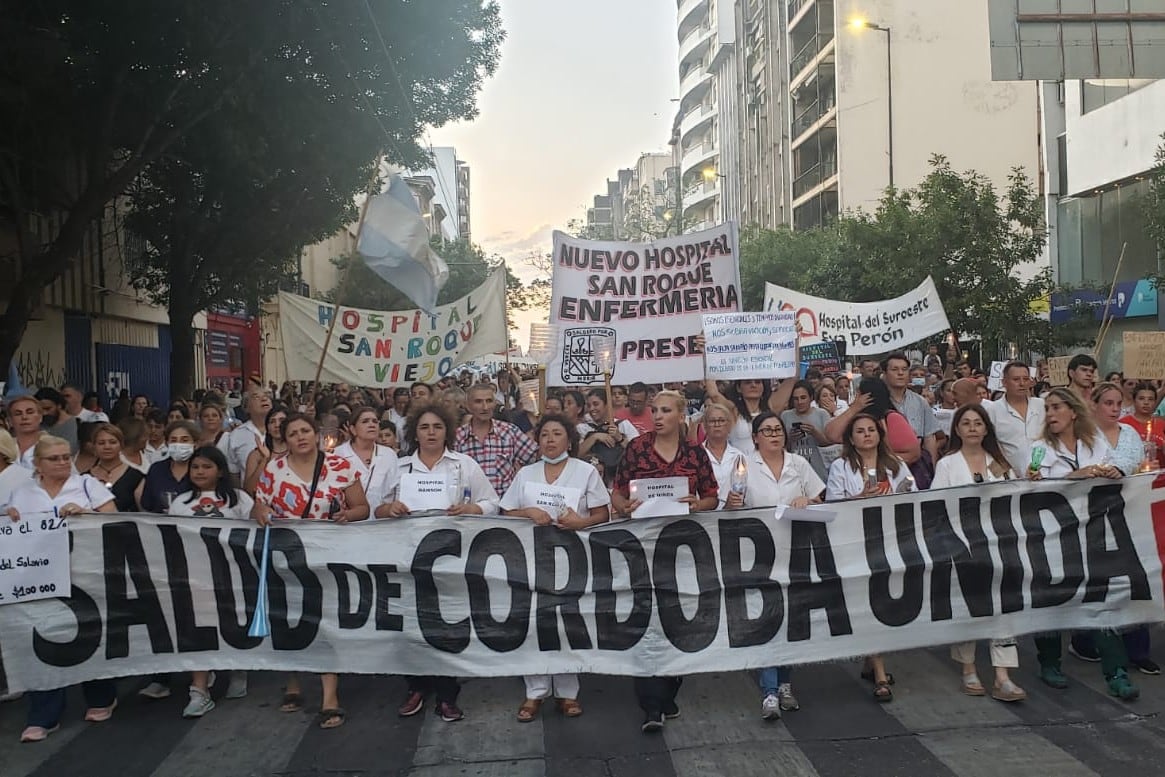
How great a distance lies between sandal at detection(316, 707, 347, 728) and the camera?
581 cm

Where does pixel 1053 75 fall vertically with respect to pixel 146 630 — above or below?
above

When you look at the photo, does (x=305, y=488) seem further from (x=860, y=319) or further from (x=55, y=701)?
(x=860, y=319)

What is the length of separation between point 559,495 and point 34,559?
2.76 metres

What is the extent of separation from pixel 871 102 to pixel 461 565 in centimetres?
4170

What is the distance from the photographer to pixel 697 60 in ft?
276

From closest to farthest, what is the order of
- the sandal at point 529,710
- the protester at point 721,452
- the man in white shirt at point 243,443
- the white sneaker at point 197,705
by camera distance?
the sandal at point 529,710 → the white sneaker at point 197,705 → the protester at point 721,452 → the man in white shirt at point 243,443

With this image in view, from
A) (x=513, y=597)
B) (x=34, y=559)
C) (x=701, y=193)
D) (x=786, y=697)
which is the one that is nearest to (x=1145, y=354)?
(x=786, y=697)

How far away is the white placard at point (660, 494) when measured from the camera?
613cm

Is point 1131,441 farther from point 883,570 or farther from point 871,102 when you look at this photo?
point 871,102

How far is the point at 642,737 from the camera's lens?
219 inches

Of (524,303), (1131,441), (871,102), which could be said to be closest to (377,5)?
(1131,441)

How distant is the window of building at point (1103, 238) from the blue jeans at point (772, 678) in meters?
20.4

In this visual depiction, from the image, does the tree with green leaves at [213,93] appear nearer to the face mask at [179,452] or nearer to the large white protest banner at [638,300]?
the large white protest banner at [638,300]

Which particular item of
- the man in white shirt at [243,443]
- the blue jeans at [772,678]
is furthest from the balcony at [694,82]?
the blue jeans at [772,678]
